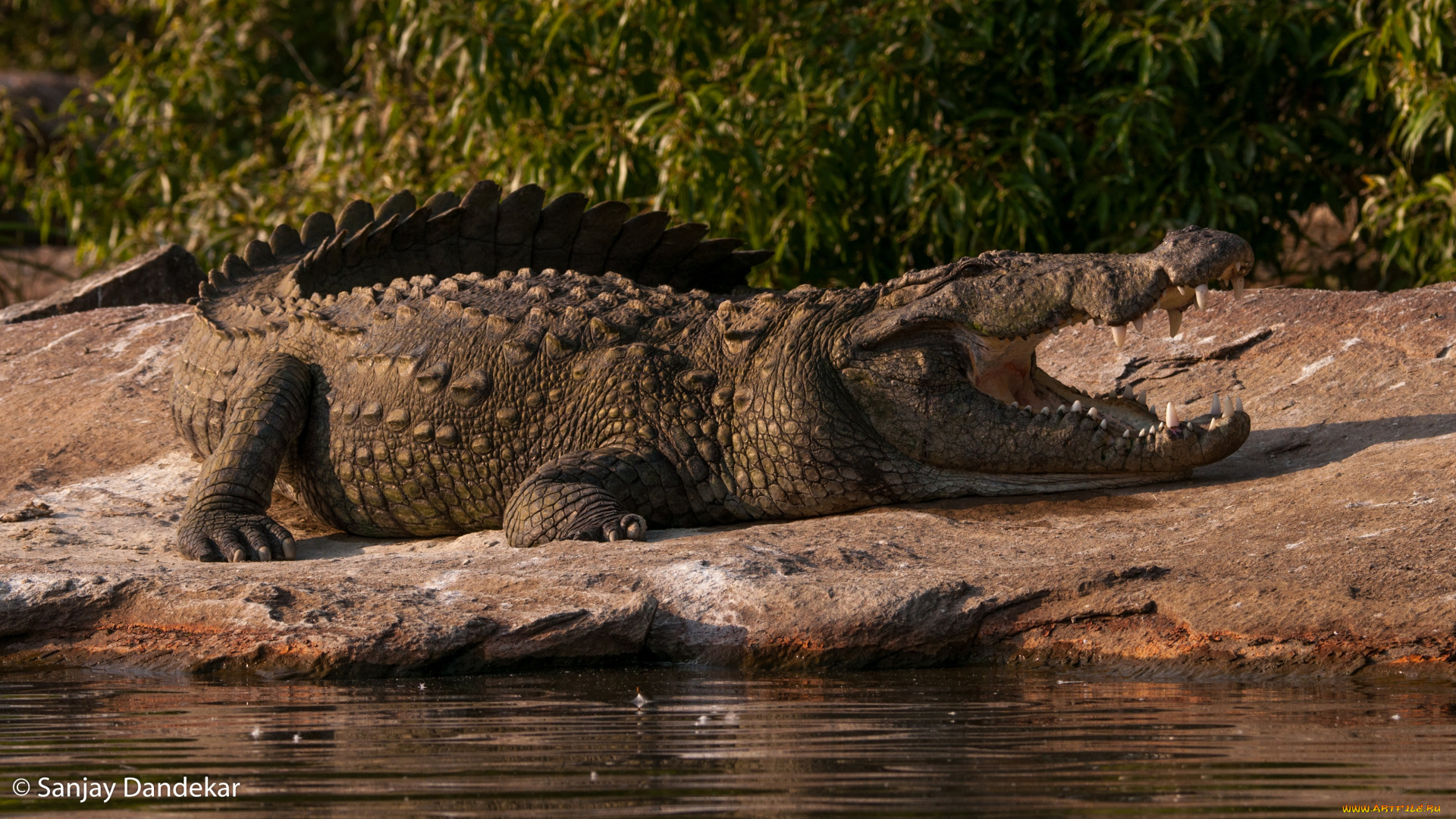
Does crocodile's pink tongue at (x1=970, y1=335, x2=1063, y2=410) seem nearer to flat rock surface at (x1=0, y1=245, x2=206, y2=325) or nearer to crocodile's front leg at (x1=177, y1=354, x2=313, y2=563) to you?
crocodile's front leg at (x1=177, y1=354, x2=313, y2=563)

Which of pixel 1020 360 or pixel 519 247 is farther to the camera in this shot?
pixel 519 247

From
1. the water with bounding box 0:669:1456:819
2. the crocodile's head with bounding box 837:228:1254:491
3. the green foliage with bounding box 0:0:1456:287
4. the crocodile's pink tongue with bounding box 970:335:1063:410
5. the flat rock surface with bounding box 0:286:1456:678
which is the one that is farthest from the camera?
the green foliage with bounding box 0:0:1456:287

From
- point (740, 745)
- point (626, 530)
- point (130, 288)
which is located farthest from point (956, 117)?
point (740, 745)

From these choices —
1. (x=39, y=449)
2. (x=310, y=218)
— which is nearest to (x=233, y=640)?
(x=39, y=449)

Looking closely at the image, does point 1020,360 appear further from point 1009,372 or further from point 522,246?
point 522,246

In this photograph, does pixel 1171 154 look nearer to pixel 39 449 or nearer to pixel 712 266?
pixel 712 266

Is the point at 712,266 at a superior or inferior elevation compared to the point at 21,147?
inferior

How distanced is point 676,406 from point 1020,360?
3.95 feet

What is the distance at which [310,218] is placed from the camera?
299 inches

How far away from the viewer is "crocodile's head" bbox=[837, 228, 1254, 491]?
475 cm

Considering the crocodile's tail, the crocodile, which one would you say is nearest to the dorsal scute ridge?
the crocodile's tail

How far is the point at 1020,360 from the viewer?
5324 millimetres

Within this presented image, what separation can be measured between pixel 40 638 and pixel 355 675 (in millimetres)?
1009

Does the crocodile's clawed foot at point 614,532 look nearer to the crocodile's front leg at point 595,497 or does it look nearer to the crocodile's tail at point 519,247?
the crocodile's front leg at point 595,497
